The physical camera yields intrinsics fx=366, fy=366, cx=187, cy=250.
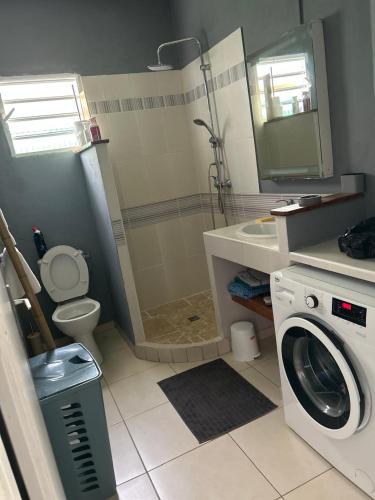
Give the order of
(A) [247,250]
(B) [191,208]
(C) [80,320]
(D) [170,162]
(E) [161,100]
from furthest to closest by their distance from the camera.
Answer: (B) [191,208] → (D) [170,162] → (E) [161,100] → (C) [80,320] → (A) [247,250]

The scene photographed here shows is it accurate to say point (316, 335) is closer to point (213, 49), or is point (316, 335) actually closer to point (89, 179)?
point (89, 179)

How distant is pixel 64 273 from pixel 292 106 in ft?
6.67

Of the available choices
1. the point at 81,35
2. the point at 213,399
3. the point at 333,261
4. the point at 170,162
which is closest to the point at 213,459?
the point at 213,399

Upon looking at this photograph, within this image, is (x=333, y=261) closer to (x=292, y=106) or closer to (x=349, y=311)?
(x=349, y=311)

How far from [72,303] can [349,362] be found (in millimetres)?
2181

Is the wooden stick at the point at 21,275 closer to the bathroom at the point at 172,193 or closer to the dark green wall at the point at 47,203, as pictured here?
the bathroom at the point at 172,193

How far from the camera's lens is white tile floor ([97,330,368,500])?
155cm

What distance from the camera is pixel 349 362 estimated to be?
1303mm

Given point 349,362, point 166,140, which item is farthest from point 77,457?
point 166,140

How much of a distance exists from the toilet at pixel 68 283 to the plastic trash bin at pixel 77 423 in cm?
114

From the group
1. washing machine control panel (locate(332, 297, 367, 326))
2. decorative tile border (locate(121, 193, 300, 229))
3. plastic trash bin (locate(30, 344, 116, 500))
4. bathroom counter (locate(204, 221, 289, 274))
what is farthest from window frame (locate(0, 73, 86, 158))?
washing machine control panel (locate(332, 297, 367, 326))

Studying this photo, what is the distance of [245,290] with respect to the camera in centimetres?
233

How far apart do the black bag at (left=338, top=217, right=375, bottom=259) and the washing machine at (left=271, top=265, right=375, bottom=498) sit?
0.11 metres

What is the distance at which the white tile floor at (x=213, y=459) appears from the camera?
155 cm
